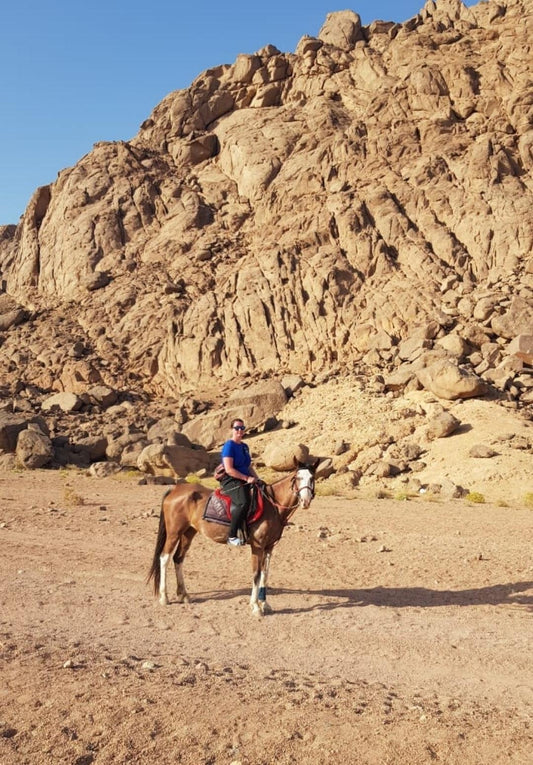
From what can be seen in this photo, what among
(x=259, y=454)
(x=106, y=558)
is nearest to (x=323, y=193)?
(x=259, y=454)

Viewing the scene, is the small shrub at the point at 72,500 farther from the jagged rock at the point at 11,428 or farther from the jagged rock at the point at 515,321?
the jagged rock at the point at 515,321

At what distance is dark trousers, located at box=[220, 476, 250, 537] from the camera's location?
28.7ft

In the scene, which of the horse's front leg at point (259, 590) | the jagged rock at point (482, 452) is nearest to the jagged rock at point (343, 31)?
the jagged rock at point (482, 452)

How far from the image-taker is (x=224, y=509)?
9.01 meters

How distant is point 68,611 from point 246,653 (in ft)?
8.84

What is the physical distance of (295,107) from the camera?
4994 centimetres

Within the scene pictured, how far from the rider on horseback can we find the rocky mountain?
1846 centimetres

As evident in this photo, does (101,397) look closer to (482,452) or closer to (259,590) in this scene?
(482,452)

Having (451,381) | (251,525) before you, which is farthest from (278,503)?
(451,381)

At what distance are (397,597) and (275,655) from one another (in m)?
3.47

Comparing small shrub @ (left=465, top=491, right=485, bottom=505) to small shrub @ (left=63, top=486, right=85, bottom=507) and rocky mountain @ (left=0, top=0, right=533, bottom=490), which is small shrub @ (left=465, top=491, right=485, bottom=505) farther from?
small shrub @ (left=63, top=486, right=85, bottom=507)

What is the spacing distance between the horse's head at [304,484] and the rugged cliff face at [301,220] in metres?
21.9

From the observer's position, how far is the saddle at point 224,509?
8891 mm

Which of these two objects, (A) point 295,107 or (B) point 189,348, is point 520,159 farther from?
(B) point 189,348
